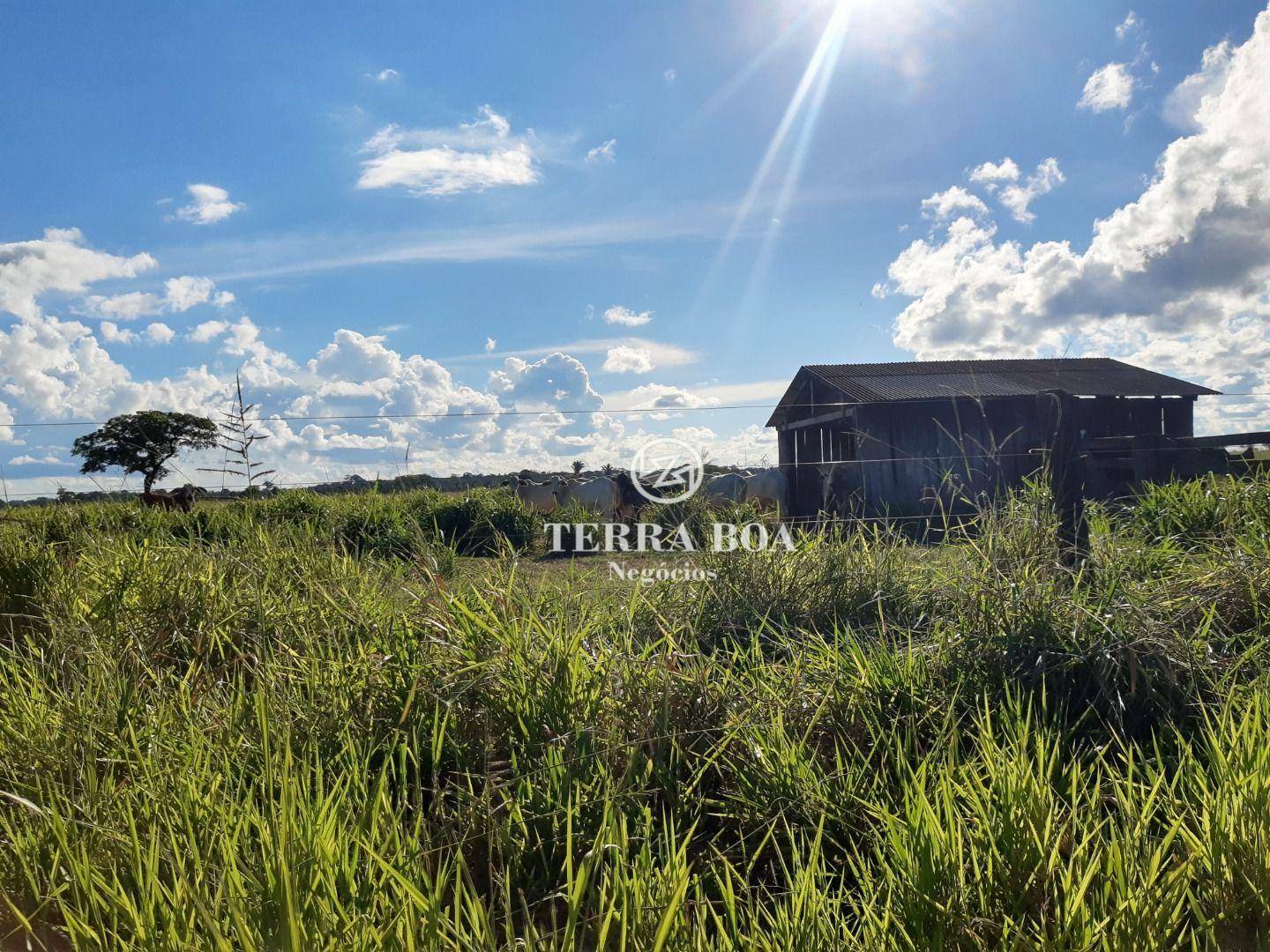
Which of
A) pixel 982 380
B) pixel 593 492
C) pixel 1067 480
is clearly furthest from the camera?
pixel 982 380

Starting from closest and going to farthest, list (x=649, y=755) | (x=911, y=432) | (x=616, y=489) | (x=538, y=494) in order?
(x=649, y=755) < (x=616, y=489) < (x=538, y=494) < (x=911, y=432)

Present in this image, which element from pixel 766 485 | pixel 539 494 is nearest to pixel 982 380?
pixel 766 485

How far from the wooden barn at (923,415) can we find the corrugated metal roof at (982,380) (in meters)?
0.04

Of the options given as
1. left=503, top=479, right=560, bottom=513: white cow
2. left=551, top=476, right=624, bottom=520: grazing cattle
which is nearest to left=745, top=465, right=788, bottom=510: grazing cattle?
left=551, top=476, right=624, bottom=520: grazing cattle

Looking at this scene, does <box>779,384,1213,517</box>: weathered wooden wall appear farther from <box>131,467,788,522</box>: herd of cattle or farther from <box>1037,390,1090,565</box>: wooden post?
<box>1037,390,1090,565</box>: wooden post

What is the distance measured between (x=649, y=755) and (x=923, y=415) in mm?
17813

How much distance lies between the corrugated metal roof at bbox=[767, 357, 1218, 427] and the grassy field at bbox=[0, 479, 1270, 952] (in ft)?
46.5

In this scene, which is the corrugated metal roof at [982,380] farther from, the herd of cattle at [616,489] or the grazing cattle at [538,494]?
the grazing cattle at [538,494]

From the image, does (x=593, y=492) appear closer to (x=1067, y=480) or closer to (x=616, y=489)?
(x=616, y=489)

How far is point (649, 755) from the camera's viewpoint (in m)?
2.83

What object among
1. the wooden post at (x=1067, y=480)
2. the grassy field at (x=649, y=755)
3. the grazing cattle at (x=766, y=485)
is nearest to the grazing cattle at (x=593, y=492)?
the grazing cattle at (x=766, y=485)

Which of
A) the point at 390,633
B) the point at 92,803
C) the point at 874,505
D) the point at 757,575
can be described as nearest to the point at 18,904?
the point at 92,803

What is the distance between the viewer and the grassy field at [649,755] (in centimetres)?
187

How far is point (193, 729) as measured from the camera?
8.99 ft
